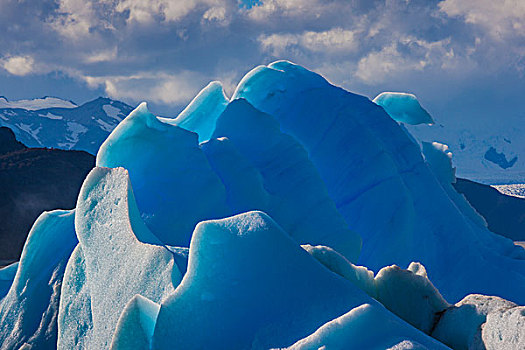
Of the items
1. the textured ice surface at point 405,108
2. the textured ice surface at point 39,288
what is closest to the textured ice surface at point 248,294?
the textured ice surface at point 39,288

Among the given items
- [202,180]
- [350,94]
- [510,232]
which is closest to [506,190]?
[510,232]

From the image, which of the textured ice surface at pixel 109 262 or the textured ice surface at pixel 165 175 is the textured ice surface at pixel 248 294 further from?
the textured ice surface at pixel 165 175

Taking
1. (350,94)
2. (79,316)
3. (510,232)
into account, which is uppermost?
(350,94)

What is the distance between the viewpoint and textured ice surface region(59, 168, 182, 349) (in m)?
3.05

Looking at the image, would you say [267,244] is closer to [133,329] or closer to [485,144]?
[133,329]

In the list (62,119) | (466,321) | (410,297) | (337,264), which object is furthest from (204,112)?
(62,119)

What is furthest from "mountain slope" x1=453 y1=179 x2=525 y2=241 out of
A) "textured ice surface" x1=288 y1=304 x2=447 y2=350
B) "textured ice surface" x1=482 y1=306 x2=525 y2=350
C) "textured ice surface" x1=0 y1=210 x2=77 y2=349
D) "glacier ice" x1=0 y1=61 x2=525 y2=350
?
"textured ice surface" x1=288 y1=304 x2=447 y2=350

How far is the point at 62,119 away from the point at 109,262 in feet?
216

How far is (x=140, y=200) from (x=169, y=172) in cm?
34

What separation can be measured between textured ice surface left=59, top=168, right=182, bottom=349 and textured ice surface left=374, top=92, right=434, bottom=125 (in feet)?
14.3

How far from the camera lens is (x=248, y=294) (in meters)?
2.46

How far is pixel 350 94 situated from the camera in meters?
6.12

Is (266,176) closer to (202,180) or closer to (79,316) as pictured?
(202,180)

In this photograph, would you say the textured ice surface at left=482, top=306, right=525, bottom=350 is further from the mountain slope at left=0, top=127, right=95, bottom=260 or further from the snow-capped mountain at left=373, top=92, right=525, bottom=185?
the snow-capped mountain at left=373, top=92, right=525, bottom=185
